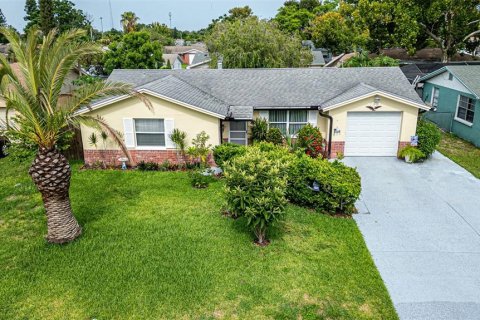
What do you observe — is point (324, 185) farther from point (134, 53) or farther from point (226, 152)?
point (134, 53)

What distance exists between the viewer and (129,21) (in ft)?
191

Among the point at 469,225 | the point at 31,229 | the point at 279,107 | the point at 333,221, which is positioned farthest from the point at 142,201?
the point at 469,225

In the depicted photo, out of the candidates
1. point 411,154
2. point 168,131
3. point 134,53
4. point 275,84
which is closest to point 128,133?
point 168,131

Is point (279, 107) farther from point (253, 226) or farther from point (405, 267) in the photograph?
point (405, 267)

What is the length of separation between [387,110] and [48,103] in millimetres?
13379

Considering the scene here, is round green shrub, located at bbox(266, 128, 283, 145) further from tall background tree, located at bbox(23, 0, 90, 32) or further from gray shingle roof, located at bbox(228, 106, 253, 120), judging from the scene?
tall background tree, located at bbox(23, 0, 90, 32)

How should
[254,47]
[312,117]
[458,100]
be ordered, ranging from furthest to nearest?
[254,47], [458,100], [312,117]

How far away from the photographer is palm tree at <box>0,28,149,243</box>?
9.77m

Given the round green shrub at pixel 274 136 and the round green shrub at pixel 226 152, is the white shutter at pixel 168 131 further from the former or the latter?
the round green shrub at pixel 274 136

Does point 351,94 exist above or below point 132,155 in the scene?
above

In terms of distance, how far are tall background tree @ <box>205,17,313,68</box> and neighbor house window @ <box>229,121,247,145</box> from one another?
13.2 meters

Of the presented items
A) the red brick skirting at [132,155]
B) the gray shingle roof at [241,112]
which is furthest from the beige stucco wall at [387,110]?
the red brick skirting at [132,155]

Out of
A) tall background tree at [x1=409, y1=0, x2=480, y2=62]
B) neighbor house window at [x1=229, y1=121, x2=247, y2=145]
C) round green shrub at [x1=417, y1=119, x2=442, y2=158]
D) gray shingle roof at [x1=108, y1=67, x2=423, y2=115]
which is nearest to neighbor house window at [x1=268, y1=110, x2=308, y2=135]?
gray shingle roof at [x1=108, y1=67, x2=423, y2=115]

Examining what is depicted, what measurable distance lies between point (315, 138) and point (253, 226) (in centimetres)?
806
